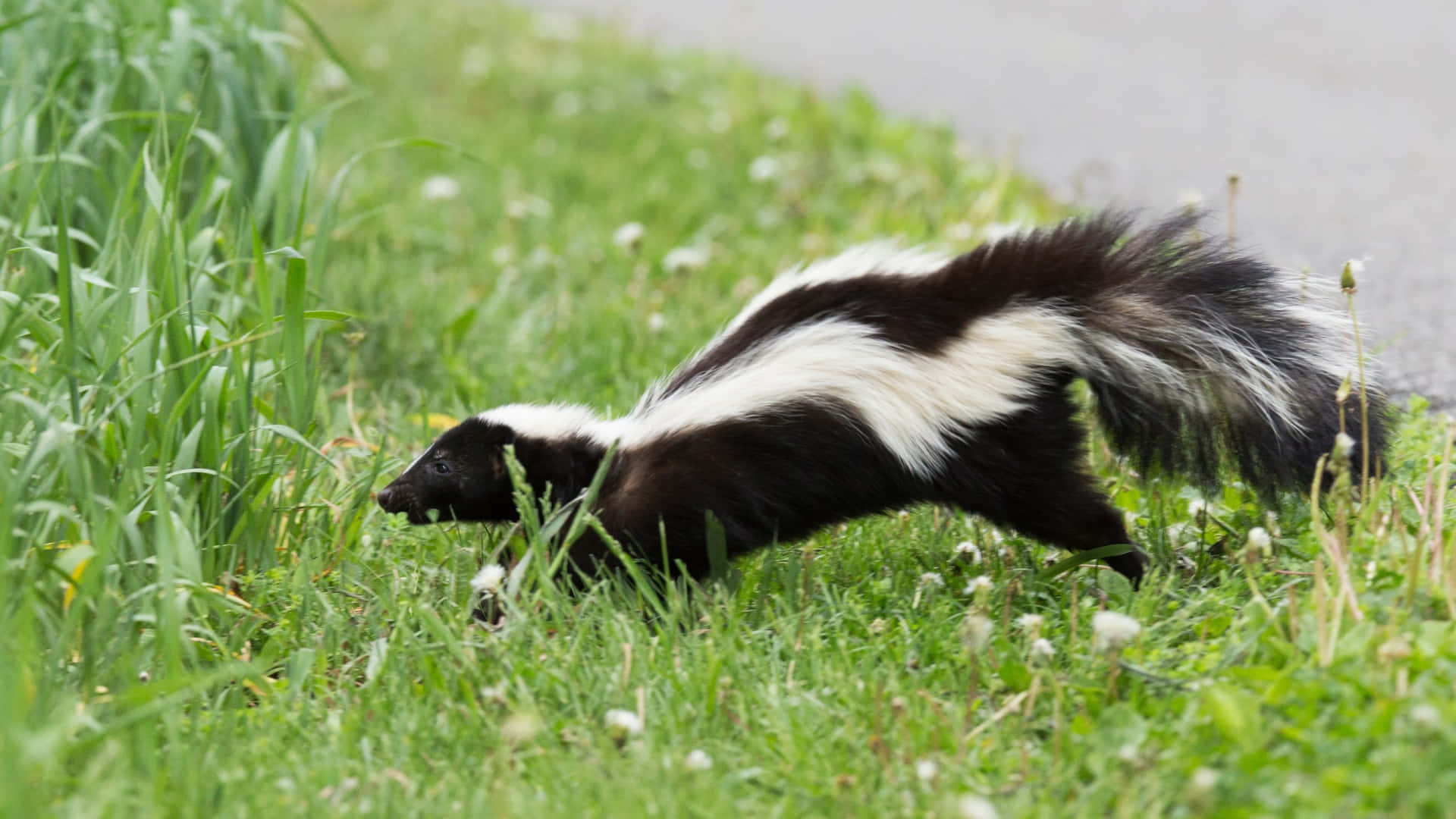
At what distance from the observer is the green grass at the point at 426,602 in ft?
7.90

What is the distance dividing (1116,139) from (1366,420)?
196 inches

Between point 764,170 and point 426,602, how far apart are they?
Result: 394 cm

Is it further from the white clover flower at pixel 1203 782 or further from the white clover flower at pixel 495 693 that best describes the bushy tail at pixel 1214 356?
the white clover flower at pixel 495 693

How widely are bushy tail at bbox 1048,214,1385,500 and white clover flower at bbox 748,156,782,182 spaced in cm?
346

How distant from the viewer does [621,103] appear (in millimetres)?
8461

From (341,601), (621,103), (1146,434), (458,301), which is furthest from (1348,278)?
(621,103)

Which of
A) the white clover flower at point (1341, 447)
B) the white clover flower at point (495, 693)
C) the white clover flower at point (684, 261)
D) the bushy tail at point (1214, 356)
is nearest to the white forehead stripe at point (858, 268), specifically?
the bushy tail at point (1214, 356)

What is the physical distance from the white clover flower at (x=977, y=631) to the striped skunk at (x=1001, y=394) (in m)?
0.57

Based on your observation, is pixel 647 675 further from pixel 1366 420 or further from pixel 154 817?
pixel 1366 420

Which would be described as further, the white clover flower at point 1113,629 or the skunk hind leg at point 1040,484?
the skunk hind leg at point 1040,484

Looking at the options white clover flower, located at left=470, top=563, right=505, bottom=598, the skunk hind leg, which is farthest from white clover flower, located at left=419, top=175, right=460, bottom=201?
the skunk hind leg

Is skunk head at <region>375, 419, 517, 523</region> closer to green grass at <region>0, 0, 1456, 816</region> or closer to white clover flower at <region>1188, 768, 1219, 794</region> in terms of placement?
green grass at <region>0, 0, 1456, 816</region>

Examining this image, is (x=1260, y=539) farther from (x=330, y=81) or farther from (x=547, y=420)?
(x=330, y=81)

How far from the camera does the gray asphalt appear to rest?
5.87 meters
